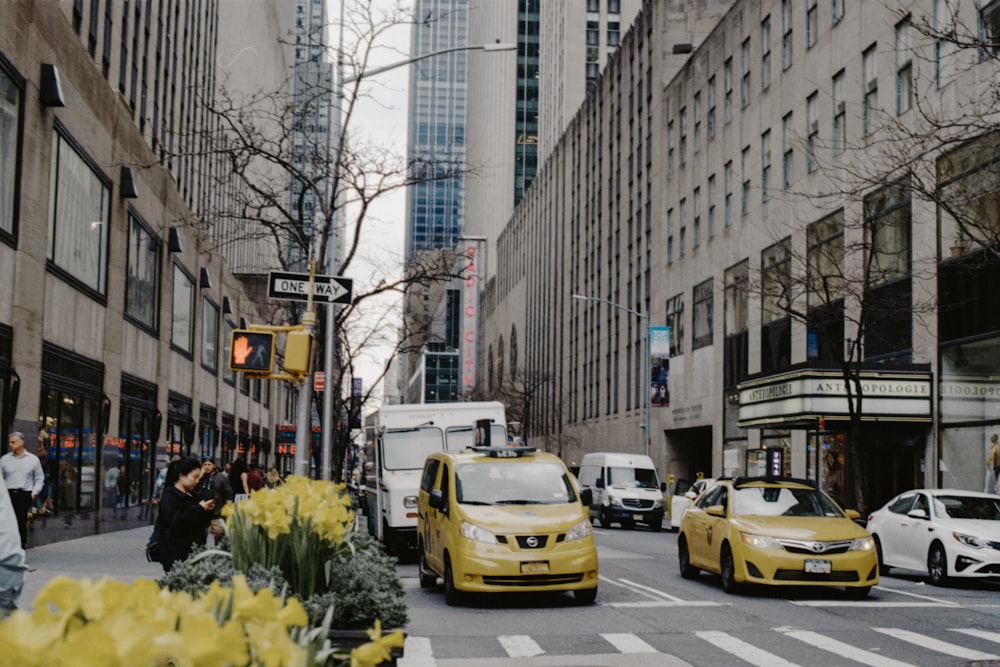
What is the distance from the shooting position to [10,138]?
63.6ft

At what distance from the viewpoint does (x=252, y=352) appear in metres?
13.9

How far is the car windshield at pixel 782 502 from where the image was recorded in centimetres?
1638

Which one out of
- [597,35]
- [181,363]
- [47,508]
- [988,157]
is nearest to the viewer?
[47,508]

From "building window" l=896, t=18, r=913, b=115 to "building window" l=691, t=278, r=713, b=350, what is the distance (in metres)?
17.0

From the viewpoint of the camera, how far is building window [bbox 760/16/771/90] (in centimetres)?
4169

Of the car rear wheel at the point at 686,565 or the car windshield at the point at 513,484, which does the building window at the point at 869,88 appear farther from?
the car windshield at the point at 513,484

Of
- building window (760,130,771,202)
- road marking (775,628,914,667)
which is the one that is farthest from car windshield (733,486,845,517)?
building window (760,130,771,202)

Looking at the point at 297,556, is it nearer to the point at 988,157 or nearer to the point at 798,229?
the point at 988,157

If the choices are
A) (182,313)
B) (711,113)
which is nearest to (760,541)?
(182,313)

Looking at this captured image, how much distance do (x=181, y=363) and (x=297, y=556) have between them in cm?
3095

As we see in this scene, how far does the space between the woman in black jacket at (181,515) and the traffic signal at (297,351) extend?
320cm

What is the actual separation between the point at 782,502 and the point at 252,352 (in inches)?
299

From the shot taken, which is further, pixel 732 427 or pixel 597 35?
pixel 597 35

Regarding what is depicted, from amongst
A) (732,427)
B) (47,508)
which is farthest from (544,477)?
(732,427)
